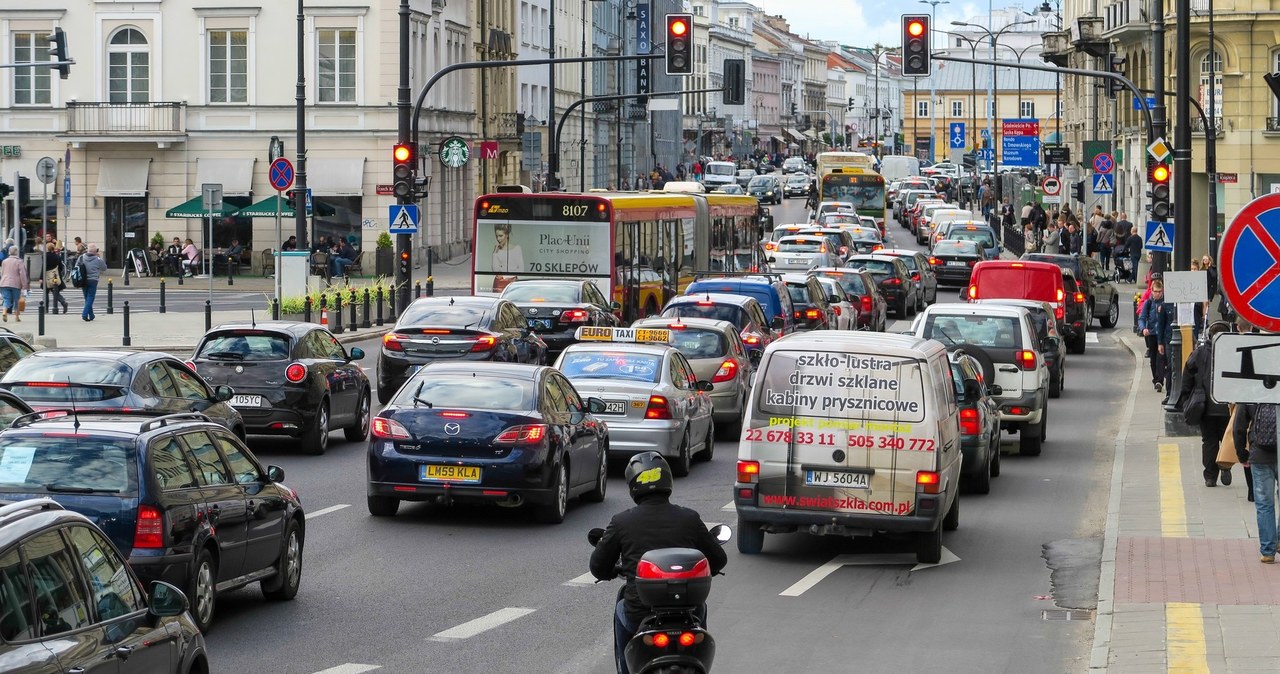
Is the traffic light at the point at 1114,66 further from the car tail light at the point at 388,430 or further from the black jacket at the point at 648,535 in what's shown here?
the black jacket at the point at 648,535

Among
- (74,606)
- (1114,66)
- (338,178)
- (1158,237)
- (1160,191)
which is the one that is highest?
(1114,66)

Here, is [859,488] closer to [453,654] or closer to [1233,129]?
[453,654]

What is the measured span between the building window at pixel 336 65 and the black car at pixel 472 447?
44153mm

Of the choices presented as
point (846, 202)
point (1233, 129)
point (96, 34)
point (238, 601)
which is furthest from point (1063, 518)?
point (846, 202)

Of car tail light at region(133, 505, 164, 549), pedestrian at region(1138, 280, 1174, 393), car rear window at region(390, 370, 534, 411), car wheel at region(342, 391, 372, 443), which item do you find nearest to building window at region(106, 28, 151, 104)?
pedestrian at region(1138, 280, 1174, 393)

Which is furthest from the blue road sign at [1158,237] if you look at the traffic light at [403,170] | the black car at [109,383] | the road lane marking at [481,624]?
the road lane marking at [481,624]

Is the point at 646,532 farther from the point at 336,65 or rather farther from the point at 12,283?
the point at 336,65

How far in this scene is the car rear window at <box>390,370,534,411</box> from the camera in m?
16.3

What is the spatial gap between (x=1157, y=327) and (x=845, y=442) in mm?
16289

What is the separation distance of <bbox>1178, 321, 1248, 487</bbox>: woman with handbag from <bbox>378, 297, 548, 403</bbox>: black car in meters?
9.51

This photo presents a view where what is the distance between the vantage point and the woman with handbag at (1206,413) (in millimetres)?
18062

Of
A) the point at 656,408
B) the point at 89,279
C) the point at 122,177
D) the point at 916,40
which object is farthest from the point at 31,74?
the point at 656,408

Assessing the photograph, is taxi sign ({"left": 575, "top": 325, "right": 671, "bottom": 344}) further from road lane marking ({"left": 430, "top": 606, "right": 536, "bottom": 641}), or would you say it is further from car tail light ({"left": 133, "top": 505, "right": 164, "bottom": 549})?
car tail light ({"left": 133, "top": 505, "right": 164, "bottom": 549})

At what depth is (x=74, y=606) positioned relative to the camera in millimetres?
6848
